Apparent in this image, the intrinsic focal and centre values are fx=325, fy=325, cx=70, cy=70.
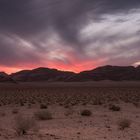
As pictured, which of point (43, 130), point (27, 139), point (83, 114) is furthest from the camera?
point (83, 114)

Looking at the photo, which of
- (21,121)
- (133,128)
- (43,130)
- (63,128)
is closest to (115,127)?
(133,128)

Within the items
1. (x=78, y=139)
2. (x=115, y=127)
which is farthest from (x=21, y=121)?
(x=115, y=127)

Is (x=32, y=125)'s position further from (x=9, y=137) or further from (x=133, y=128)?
(x=133, y=128)

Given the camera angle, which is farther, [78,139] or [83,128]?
[83,128]

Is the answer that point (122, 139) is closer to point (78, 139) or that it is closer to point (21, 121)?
point (78, 139)

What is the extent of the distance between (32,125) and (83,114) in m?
8.56

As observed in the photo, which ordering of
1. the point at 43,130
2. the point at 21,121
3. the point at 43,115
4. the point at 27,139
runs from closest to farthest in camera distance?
the point at 27,139 < the point at 21,121 < the point at 43,130 < the point at 43,115

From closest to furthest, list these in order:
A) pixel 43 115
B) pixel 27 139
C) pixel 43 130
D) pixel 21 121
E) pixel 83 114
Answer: pixel 27 139
pixel 21 121
pixel 43 130
pixel 43 115
pixel 83 114

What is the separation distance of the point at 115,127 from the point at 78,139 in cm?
421

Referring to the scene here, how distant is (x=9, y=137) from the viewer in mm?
14656

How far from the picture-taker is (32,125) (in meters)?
15.9

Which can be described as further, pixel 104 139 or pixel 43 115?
A: pixel 43 115

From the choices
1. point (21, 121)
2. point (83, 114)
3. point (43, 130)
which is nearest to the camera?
point (21, 121)

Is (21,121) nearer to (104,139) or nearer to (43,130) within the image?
(43,130)
